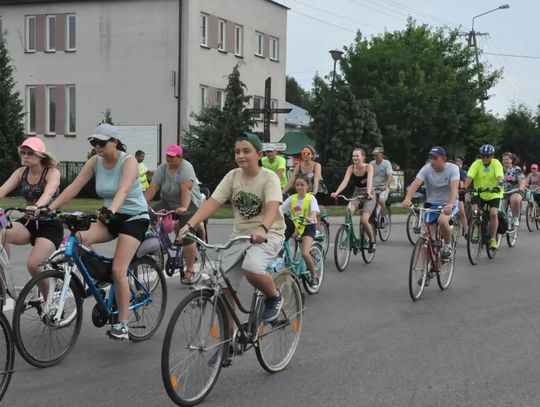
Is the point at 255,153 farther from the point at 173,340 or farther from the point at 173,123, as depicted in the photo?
the point at 173,123

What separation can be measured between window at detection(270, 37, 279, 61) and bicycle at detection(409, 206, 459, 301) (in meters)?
29.1

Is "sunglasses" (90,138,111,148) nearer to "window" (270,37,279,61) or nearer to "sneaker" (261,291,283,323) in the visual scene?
"sneaker" (261,291,283,323)

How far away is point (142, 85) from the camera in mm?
32781

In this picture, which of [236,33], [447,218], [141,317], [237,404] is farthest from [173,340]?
[236,33]

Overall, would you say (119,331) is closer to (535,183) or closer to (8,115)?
(535,183)

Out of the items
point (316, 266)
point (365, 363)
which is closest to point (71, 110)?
point (316, 266)

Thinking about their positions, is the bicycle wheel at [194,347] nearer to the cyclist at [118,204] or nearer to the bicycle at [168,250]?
the cyclist at [118,204]

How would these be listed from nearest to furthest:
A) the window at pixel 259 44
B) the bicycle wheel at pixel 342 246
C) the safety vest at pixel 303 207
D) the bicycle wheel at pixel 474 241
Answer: the safety vest at pixel 303 207, the bicycle wheel at pixel 342 246, the bicycle wheel at pixel 474 241, the window at pixel 259 44

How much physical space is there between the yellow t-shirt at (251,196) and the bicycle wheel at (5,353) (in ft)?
5.57

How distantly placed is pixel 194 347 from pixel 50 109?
31934 mm

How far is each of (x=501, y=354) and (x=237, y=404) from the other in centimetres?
252

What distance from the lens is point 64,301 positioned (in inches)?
216

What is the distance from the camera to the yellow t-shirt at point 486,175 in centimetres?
1191

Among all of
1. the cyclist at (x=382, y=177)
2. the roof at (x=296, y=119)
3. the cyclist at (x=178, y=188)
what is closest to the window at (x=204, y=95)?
the cyclist at (x=382, y=177)
